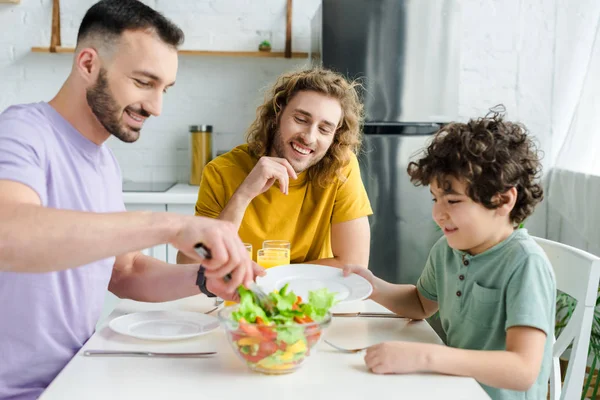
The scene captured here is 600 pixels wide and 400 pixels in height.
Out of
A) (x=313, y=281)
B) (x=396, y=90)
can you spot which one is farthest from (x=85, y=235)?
(x=396, y=90)

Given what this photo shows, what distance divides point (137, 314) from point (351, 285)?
1.54ft

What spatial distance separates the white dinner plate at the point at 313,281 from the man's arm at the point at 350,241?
0.42m

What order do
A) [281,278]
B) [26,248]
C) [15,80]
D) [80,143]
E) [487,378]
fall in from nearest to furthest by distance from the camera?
[26,248], [487,378], [80,143], [281,278], [15,80]

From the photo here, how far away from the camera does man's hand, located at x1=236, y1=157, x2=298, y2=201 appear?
1.85 metres

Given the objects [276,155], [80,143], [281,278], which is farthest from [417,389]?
[276,155]

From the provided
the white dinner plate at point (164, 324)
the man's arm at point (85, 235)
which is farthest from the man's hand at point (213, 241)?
the white dinner plate at point (164, 324)

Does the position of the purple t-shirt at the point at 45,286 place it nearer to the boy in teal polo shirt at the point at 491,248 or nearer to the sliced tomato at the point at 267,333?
the sliced tomato at the point at 267,333

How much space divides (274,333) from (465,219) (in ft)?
1.68

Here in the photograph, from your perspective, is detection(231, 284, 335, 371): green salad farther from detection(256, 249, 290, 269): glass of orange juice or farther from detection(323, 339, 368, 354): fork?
detection(256, 249, 290, 269): glass of orange juice

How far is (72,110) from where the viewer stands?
1.38m

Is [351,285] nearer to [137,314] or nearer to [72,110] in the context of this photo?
[137,314]

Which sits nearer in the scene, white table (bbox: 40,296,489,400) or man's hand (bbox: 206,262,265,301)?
white table (bbox: 40,296,489,400)

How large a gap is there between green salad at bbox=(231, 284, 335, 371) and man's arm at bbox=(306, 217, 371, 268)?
0.85 meters

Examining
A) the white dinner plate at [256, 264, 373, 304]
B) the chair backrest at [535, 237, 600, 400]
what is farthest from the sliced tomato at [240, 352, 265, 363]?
the chair backrest at [535, 237, 600, 400]
